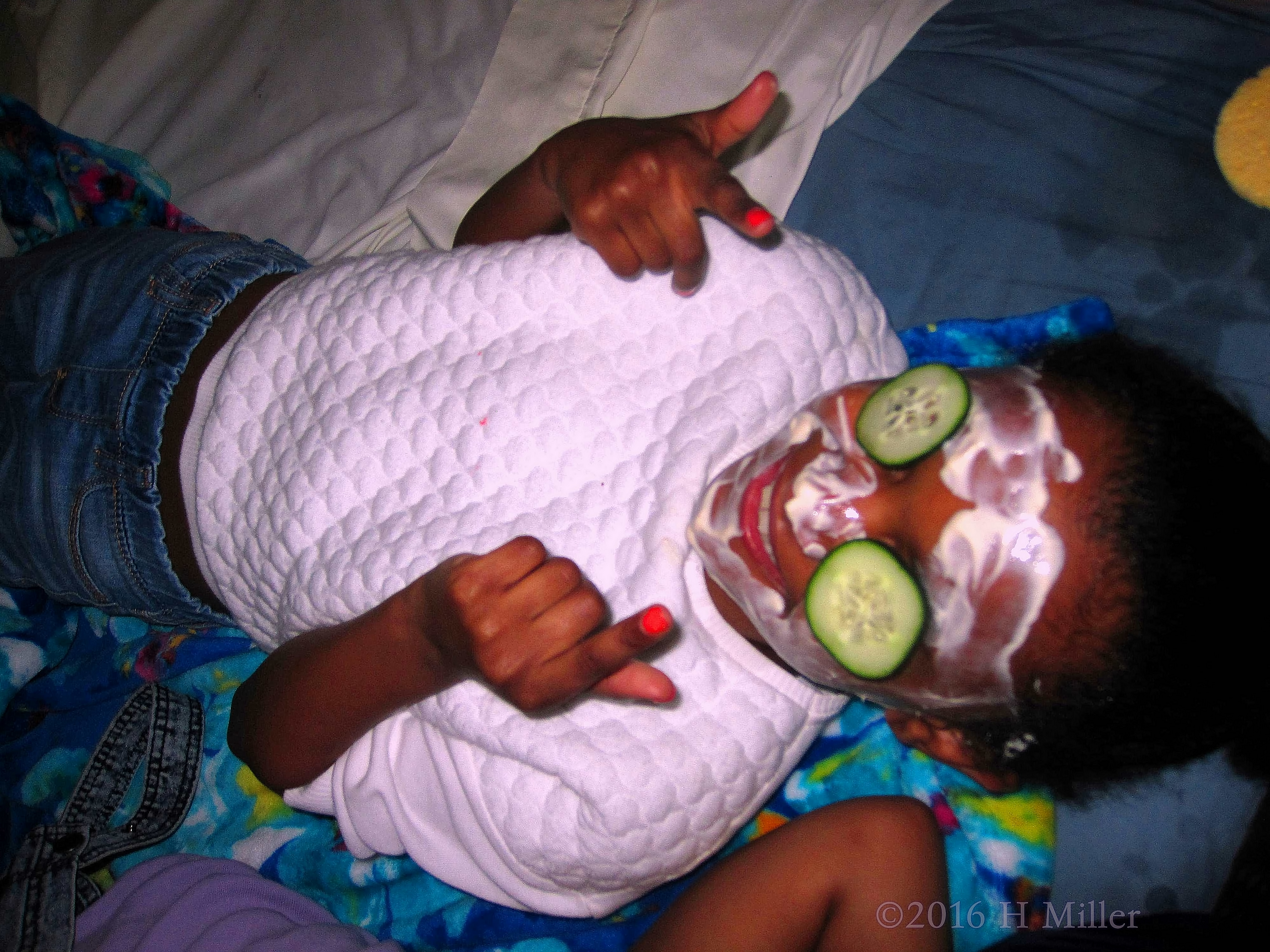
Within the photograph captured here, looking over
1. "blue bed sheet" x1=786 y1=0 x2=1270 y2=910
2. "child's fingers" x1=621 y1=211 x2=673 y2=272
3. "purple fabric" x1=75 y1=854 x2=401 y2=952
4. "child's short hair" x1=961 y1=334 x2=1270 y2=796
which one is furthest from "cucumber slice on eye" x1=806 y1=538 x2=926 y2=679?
"purple fabric" x1=75 y1=854 x2=401 y2=952

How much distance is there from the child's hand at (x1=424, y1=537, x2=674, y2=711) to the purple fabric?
1.84 ft

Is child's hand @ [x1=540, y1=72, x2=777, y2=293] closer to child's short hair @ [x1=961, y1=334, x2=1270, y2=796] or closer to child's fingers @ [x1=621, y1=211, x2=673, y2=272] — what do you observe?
child's fingers @ [x1=621, y1=211, x2=673, y2=272]

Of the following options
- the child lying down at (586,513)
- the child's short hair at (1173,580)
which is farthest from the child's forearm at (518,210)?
the child's short hair at (1173,580)

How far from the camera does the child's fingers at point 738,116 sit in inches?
37.4

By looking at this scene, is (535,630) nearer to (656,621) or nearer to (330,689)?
(656,621)

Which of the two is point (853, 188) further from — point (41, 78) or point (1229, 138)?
point (41, 78)

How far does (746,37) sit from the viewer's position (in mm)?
1559

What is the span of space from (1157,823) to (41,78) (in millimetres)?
2375

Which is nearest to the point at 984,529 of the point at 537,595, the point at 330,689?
the point at 537,595

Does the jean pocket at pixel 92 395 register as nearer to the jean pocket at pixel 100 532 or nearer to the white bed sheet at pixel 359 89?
the jean pocket at pixel 100 532

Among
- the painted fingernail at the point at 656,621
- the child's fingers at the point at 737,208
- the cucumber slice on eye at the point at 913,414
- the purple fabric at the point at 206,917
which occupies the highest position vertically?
the child's fingers at the point at 737,208

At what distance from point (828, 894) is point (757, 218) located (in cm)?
85

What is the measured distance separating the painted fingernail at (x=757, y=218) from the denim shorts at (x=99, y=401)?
85cm

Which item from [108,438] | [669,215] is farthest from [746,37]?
[108,438]
